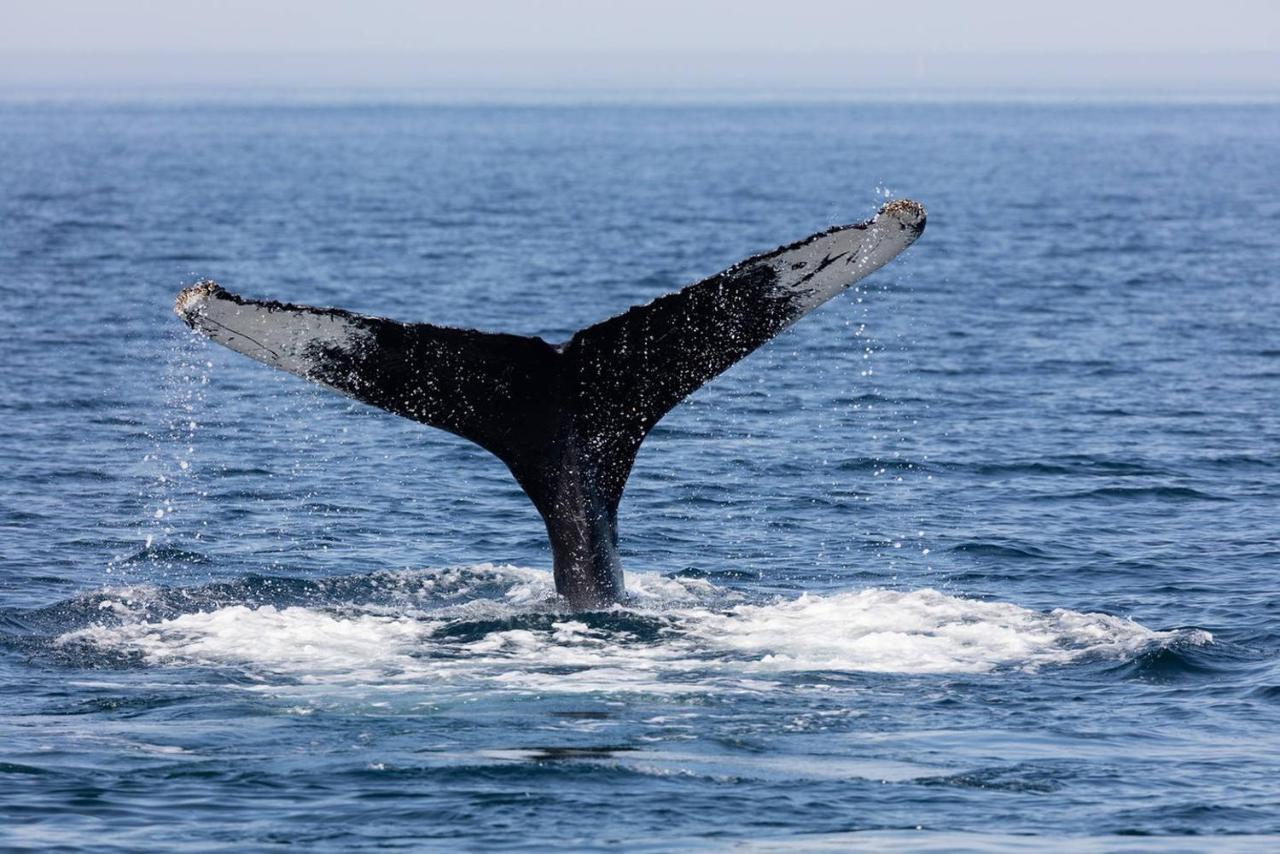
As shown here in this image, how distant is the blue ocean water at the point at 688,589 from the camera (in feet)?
30.2

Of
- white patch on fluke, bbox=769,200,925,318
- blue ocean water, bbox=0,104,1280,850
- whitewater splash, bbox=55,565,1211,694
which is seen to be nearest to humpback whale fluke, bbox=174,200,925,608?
white patch on fluke, bbox=769,200,925,318

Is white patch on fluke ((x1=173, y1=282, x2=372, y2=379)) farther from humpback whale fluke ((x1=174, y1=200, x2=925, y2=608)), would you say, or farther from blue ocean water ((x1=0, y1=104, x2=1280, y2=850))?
blue ocean water ((x1=0, y1=104, x2=1280, y2=850))

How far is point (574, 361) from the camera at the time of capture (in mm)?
10891

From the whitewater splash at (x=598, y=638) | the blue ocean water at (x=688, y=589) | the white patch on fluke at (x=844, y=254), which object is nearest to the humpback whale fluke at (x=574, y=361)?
the white patch on fluke at (x=844, y=254)

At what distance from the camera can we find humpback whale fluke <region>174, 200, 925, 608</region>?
10180mm

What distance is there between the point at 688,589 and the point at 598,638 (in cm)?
202

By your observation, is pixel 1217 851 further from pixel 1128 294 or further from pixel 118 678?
pixel 1128 294

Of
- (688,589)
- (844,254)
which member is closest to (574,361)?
(844,254)

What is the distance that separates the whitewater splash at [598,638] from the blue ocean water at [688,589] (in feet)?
0.13

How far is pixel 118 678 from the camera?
11109 mm

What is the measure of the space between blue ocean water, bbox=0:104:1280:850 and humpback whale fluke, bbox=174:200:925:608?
0.80 meters

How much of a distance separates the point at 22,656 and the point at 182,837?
3460 millimetres

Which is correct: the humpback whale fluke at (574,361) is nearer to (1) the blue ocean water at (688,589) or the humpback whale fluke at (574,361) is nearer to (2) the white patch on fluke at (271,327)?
(2) the white patch on fluke at (271,327)

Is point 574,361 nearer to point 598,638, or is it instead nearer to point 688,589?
point 598,638
